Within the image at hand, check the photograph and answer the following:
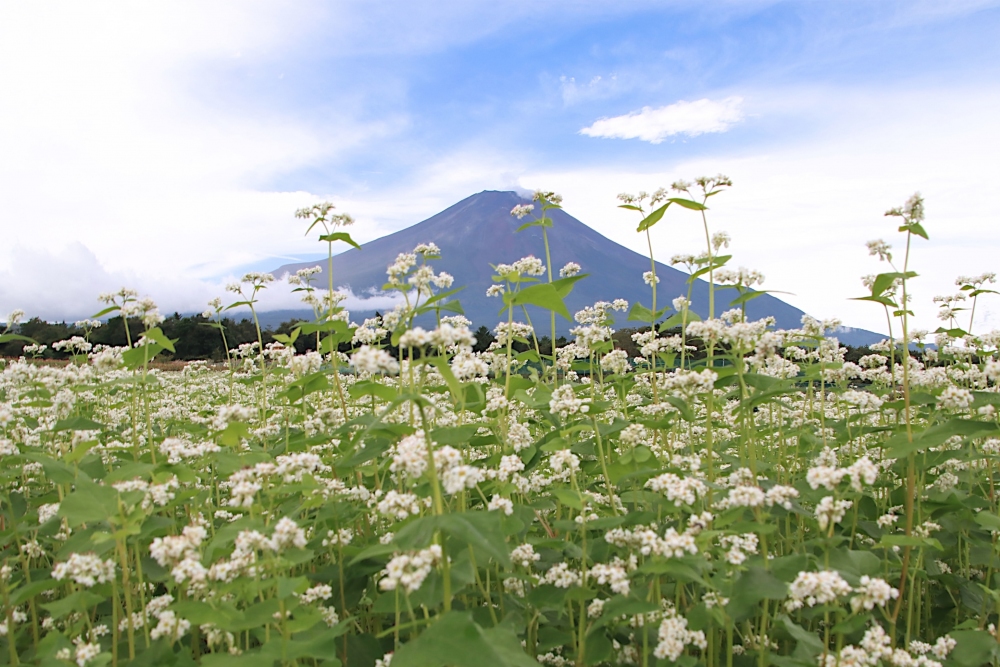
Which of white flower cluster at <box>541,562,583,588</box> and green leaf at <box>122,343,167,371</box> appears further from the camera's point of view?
green leaf at <box>122,343,167,371</box>

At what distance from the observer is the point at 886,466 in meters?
5.00

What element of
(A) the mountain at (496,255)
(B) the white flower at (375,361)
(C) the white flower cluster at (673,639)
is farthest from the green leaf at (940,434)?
(A) the mountain at (496,255)

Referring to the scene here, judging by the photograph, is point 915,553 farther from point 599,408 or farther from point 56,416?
point 56,416

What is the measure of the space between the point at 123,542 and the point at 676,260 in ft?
17.6

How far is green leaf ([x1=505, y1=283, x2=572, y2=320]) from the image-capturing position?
326 centimetres

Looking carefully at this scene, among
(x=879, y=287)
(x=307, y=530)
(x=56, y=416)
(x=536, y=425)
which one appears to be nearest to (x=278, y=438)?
(x=307, y=530)

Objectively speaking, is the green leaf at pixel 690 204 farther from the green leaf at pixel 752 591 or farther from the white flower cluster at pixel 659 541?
the green leaf at pixel 752 591

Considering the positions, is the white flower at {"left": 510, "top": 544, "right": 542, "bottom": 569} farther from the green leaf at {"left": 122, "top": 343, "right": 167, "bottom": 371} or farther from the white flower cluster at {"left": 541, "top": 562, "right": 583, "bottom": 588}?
the green leaf at {"left": 122, "top": 343, "right": 167, "bottom": 371}

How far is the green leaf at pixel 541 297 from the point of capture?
10.7ft

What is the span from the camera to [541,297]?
3.36 m

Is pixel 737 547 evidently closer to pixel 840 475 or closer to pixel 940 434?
pixel 840 475

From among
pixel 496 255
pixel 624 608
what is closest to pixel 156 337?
pixel 624 608

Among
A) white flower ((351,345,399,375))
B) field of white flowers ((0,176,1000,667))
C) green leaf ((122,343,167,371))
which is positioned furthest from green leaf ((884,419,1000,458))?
green leaf ((122,343,167,371))

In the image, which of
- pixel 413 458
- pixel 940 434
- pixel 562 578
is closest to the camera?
pixel 413 458
